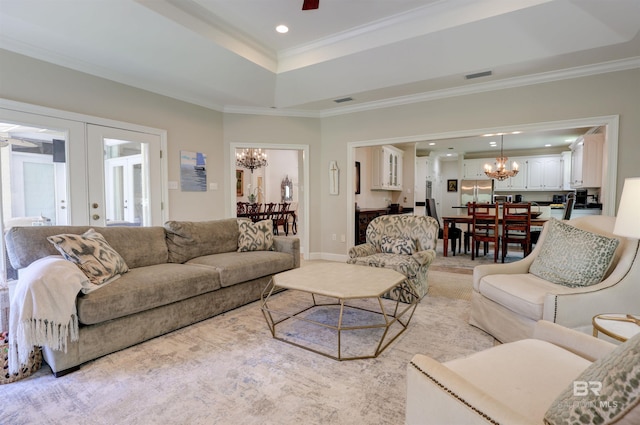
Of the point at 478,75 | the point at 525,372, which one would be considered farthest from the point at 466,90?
the point at 525,372

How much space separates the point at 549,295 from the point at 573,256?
0.53 m

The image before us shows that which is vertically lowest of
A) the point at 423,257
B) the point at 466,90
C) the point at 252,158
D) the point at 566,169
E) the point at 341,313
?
the point at 341,313

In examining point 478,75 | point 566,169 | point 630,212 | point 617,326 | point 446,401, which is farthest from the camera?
point 566,169

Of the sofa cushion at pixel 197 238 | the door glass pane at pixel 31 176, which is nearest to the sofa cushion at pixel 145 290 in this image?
the sofa cushion at pixel 197 238

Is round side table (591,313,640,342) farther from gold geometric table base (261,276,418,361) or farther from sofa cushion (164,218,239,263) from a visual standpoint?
sofa cushion (164,218,239,263)

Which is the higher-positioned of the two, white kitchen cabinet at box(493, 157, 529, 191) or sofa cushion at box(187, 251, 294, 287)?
white kitchen cabinet at box(493, 157, 529, 191)

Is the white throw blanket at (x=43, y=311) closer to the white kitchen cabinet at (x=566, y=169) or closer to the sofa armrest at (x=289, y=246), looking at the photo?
the sofa armrest at (x=289, y=246)

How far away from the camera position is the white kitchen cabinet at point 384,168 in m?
7.07

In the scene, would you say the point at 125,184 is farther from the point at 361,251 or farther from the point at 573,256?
the point at 573,256

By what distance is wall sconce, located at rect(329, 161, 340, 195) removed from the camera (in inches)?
218

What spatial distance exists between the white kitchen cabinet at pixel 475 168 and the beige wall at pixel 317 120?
5973 mm

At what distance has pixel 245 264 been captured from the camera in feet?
10.3

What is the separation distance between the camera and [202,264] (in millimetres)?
3068

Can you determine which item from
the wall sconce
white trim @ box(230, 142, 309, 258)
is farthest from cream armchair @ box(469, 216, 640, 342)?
white trim @ box(230, 142, 309, 258)
